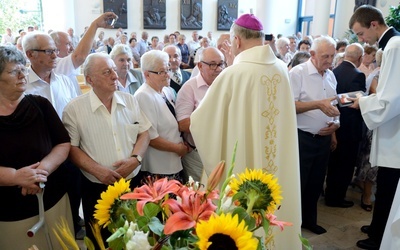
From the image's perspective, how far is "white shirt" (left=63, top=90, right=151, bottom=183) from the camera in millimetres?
2090

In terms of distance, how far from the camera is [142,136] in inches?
88.7

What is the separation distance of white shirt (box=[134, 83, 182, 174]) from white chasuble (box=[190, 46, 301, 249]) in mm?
373

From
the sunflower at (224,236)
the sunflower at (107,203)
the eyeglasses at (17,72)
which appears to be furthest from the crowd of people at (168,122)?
the sunflower at (224,236)

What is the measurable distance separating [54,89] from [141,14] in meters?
13.4

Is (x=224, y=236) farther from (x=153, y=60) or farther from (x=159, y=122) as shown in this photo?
(x=153, y=60)

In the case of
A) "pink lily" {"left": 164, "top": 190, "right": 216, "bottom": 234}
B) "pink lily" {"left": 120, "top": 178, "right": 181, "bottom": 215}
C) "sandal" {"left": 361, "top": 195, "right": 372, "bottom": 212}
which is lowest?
"sandal" {"left": 361, "top": 195, "right": 372, "bottom": 212}

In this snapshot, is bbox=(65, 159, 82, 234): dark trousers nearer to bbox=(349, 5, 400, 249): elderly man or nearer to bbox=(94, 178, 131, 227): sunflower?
bbox=(94, 178, 131, 227): sunflower

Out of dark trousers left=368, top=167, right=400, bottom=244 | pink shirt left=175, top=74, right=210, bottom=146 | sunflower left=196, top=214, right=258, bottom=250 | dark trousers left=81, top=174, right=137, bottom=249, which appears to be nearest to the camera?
sunflower left=196, top=214, right=258, bottom=250

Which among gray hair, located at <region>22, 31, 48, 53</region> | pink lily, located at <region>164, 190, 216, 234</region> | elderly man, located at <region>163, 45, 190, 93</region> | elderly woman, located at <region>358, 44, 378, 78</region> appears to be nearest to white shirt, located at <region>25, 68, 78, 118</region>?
gray hair, located at <region>22, 31, 48, 53</region>

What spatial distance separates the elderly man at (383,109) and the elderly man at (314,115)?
253 millimetres

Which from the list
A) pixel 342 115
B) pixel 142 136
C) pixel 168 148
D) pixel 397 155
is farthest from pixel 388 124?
pixel 142 136

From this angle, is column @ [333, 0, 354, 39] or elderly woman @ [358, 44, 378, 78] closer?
elderly woman @ [358, 44, 378, 78]

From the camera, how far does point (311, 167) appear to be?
313cm

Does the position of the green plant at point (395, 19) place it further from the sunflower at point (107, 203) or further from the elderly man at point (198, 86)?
the sunflower at point (107, 203)
